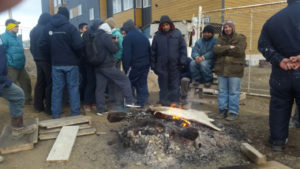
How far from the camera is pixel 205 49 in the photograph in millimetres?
6277

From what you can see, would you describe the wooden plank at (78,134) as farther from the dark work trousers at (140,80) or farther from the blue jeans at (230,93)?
the blue jeans at (230,93)

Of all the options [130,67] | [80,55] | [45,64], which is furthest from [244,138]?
[45,64]

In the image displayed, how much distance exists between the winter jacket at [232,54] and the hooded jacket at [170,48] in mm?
981

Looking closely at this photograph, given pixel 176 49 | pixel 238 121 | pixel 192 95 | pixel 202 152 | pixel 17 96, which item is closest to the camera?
pixel 202 152

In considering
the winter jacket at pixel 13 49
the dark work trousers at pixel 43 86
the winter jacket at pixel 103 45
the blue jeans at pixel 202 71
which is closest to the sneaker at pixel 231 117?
the blue jeans at pixel 202 71

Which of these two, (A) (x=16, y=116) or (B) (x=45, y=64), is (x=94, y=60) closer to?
(B) (x=45, y=64)

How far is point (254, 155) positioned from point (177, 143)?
1.20 meters

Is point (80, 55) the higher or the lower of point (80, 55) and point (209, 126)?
the higher

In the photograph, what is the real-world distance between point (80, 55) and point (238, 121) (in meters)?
4.01

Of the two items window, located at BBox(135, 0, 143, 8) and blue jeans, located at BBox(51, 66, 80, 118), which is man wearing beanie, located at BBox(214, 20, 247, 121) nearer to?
blue jeans, located at BBox(51, 66, 80, 118)

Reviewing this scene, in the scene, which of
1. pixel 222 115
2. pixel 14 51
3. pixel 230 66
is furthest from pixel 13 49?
pixel 222 115

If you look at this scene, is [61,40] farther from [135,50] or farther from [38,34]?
[135,50]

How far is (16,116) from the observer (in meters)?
4.55

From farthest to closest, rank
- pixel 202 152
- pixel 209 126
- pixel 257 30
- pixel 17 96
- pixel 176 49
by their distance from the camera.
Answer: pixel 257 30
pixel 176 49
pixel 209 126
pixel 17 96
pixel 202 152
